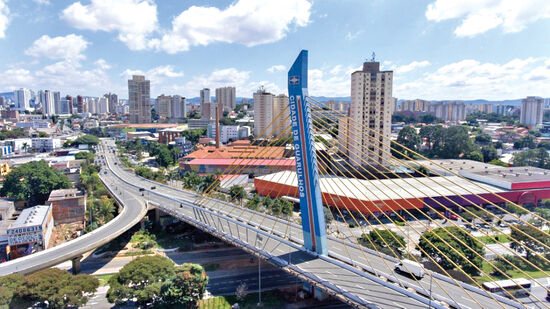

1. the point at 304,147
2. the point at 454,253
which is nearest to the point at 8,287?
the point at 304,147

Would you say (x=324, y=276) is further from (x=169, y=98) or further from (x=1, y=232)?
(x=169, y=98)

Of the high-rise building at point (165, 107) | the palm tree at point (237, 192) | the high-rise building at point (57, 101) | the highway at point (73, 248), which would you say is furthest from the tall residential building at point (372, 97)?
the high-rise building at point (57, 101)

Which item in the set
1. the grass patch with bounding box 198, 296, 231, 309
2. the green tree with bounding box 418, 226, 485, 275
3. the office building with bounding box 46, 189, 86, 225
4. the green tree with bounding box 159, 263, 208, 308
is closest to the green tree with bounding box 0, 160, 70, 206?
the office building with bounding box 46, 189, 86, 225

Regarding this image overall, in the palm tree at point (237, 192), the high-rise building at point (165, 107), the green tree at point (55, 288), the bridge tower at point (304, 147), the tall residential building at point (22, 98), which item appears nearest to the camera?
the green tree at point (55, 288)

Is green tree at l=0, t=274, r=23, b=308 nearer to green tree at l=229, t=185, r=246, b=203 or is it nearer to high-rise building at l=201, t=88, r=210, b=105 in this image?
green tree at l=229, t=185, r=246, b=203

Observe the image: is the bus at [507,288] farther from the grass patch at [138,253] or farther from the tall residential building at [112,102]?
the tall residential building at [112,102]

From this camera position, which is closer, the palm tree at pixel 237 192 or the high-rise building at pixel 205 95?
the palm tree at pixel 237 192
